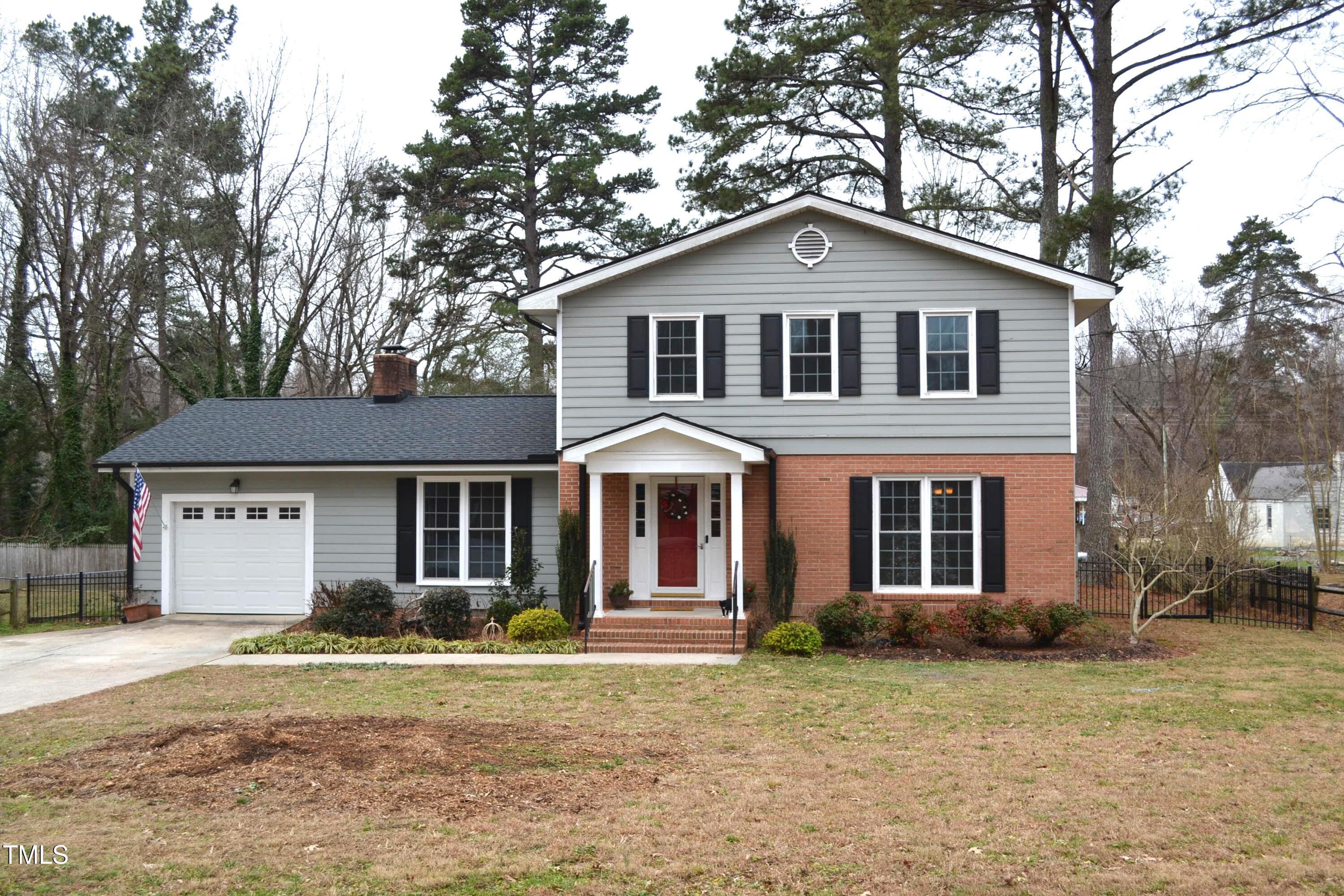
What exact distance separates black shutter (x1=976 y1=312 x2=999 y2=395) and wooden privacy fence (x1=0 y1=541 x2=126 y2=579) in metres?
19.7

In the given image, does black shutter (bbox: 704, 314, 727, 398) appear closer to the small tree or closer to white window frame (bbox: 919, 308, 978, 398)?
white window frame (bbox: 919, 308, 978, 398)

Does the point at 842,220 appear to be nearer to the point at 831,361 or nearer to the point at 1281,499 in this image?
the point at 831,361

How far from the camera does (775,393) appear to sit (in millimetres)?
16422

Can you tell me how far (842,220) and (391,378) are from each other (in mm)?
9792

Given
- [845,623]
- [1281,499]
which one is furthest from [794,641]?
[1281,499]

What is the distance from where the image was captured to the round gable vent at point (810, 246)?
Result: 16375mm

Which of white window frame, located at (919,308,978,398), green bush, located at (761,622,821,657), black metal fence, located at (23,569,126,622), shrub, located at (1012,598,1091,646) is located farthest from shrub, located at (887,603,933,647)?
black metal fence, located at (23,569,126,622)

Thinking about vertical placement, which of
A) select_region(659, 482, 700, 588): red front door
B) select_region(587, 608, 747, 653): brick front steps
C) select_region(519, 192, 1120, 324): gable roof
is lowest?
select_region(587, 608, 747, 653): brick front steps

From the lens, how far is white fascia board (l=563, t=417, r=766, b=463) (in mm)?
15219

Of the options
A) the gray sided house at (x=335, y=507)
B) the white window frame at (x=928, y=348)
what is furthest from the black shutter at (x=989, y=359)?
the gray sided house at (x=335, y=507)

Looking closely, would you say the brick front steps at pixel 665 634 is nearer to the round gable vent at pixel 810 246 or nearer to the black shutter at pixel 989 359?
the black shutter at pixel 989 359

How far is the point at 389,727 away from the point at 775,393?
28.8 feet

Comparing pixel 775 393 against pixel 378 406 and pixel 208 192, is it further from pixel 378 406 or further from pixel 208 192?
pixel 208 192

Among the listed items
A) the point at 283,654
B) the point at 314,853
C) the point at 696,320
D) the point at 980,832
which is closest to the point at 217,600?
the point at 283,654
